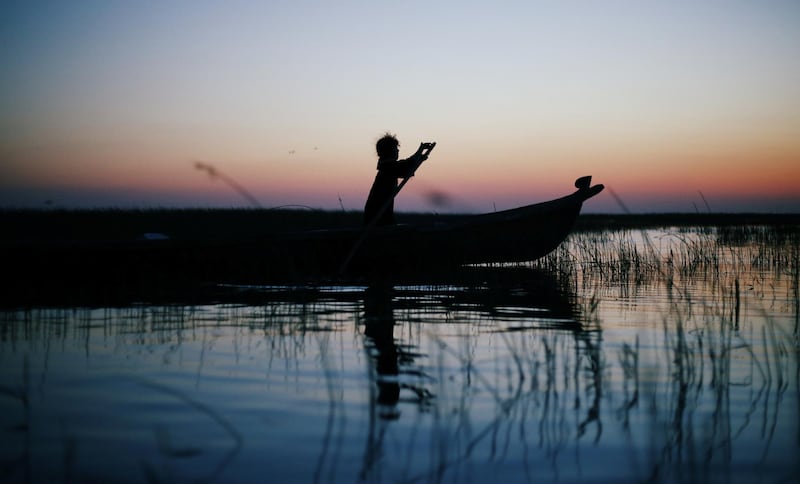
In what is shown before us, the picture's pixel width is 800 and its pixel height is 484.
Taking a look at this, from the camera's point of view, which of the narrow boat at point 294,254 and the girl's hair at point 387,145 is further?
the girl's hair at point 387,145

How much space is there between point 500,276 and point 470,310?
3625 millimetres

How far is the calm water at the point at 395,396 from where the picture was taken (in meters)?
2.78

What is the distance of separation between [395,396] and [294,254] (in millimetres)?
6381

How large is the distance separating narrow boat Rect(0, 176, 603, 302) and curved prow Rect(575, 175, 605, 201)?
15 millimetres

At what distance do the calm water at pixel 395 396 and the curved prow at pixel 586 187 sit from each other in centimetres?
480

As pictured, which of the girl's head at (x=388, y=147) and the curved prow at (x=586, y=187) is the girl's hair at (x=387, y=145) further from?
the curved prow at (x=586, y=187)

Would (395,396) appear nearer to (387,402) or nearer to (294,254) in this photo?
(387,402)

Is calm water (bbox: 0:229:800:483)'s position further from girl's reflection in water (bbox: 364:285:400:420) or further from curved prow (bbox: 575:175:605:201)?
curved prow (bbox: 575:175:605:201)

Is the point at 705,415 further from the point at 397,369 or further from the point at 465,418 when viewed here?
the point at 397,369

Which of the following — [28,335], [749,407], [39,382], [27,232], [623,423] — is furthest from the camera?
[27,232]

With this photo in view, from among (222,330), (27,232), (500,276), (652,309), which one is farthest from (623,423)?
(27,232)

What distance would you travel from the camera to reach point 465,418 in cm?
325

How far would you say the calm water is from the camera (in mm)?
2781

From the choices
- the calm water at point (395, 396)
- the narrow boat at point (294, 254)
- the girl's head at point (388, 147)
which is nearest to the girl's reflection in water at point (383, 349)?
the calm water at point (395, 396)
